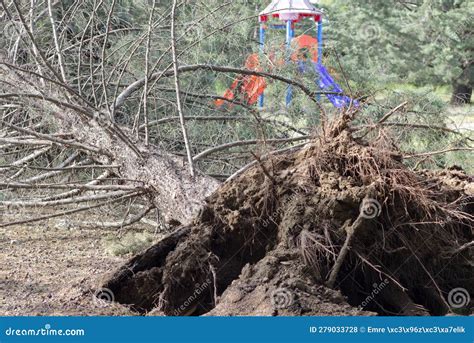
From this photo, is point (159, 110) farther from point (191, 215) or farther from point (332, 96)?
point (191, 215)

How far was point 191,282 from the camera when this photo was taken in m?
3.67

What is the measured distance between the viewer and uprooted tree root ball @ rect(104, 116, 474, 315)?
3393 millimetres

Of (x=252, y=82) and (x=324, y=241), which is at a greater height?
(x=252, y=82)

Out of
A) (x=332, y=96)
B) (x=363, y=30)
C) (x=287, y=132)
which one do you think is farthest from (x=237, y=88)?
(x=363, y=30)

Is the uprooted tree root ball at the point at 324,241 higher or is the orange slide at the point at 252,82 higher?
the orange slide at the point at 252,82

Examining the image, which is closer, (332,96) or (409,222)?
(409,222)

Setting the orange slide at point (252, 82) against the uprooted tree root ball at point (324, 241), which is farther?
the orange slide at point (252, 82)

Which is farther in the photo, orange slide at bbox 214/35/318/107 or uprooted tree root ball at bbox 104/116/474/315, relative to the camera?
orange slide at bbox 214/35/318/107

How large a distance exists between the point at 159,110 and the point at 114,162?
1.60 meters

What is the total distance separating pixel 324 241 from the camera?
345 centimetres

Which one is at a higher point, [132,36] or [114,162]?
[132,36]

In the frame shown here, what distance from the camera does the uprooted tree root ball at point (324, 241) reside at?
3.39m

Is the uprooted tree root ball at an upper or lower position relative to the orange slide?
lower

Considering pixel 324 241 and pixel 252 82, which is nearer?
pixel 324 241
